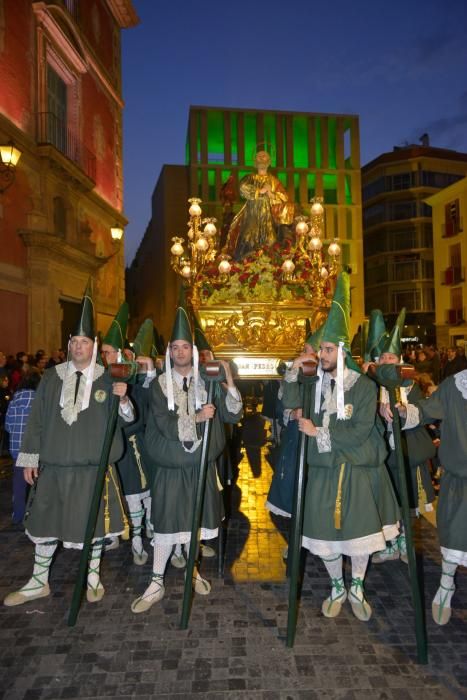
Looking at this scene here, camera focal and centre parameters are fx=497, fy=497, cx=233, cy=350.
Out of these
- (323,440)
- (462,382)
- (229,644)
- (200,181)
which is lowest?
(229,644)

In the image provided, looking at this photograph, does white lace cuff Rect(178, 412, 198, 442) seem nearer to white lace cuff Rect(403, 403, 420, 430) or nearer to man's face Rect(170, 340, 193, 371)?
man's face Rect(170, 340, 193, 371)

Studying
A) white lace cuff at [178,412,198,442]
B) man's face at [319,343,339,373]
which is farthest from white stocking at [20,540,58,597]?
man's face at [319,343,339,373]

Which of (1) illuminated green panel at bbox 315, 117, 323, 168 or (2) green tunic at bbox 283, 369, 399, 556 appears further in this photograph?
(1) illuminated green panel at bbox 315, 117, 323, 168

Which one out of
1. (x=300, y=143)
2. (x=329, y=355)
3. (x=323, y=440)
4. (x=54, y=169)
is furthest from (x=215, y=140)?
(x=323, y=440)

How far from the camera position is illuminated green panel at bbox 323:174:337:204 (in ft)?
111

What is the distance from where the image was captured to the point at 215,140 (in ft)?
106

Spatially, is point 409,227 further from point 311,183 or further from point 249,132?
point 249,132

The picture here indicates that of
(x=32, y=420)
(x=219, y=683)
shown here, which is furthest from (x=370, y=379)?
(x=32, y=420)

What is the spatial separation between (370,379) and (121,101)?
21.6m

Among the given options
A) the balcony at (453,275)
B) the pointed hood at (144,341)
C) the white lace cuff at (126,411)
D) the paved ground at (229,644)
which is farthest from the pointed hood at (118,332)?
the balcony at (453,275)

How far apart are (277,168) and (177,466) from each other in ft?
105

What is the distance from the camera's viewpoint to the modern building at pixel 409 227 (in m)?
36.5

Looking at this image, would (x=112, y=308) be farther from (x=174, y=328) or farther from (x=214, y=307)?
(x=174, y=328)

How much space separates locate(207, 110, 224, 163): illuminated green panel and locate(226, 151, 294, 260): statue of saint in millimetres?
24379
